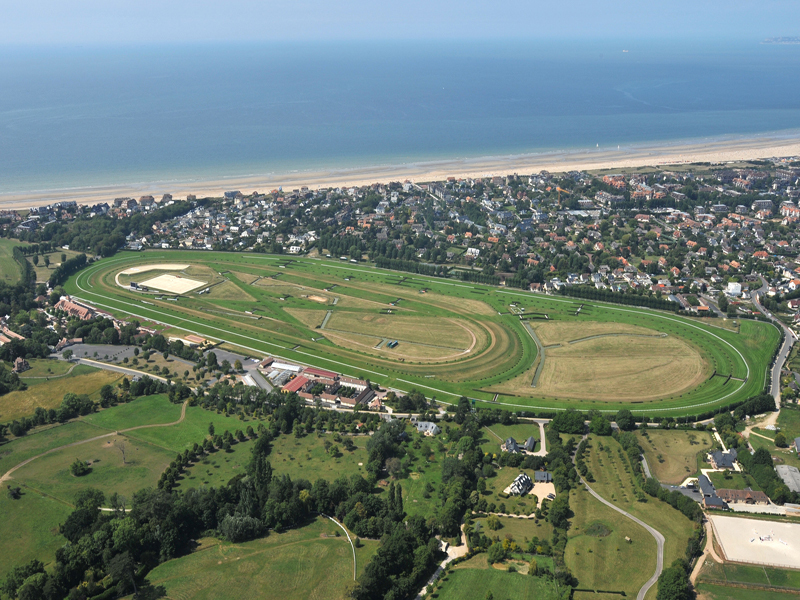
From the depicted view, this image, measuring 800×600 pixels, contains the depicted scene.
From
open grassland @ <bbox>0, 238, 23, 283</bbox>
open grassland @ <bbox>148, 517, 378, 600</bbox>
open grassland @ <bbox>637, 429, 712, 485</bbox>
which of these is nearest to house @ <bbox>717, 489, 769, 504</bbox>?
open grassland @ <bbox>637, 429, 712, 485</bbox>

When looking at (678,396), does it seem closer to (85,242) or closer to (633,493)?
(633,493)

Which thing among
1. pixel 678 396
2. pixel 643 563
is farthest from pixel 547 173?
pixel 643 563

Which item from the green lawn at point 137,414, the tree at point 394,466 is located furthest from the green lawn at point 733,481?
the green lawn at point 137,414

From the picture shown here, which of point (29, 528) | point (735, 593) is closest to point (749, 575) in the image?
point (735, 593)

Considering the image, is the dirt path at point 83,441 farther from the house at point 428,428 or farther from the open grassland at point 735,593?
the open grassland at point 735,593

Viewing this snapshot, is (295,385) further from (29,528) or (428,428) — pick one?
(29,528)

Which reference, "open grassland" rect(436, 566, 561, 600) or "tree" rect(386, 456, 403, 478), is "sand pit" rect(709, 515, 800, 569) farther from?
"tree" rect(386, 456, 403, 478)
